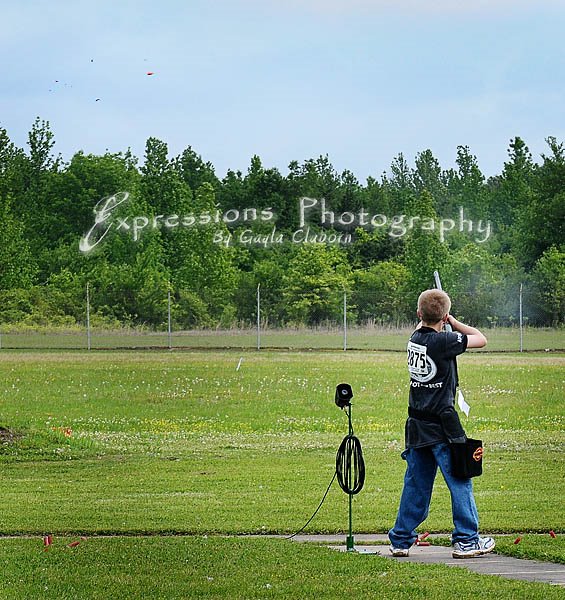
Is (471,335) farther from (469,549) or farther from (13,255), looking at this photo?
(13,255)

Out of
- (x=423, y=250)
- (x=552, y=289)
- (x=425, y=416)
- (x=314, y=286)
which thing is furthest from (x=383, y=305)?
(x=425, y=416)

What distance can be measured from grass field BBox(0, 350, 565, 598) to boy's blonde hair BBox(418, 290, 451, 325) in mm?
1197

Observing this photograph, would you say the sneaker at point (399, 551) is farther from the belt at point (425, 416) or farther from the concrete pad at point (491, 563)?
the belt at point (425, 416)

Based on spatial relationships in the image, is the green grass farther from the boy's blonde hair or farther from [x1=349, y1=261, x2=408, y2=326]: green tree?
[x1=349, y1=261, x2=408, y2=326]: green tree

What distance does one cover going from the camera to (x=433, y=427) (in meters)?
5.86

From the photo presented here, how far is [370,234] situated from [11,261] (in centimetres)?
1058

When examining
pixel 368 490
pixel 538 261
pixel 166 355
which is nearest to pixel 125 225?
pixel 166 355

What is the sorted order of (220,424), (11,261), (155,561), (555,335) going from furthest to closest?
1. (11,261)
2. (555,335)
3. (220,424)
4. (155,561)

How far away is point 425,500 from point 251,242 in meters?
26.6

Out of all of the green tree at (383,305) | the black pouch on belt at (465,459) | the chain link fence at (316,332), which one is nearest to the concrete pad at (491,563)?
the black pouch on belt at (465,459)

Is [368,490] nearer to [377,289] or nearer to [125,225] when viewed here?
[377,289]

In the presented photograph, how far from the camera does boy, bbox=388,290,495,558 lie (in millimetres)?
5828

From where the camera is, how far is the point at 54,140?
1206 inches

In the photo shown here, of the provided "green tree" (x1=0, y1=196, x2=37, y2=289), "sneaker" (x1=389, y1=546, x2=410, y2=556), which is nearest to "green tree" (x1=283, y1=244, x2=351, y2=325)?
"green tree" (x1=0, y1=196, x2=37, y2=289)
